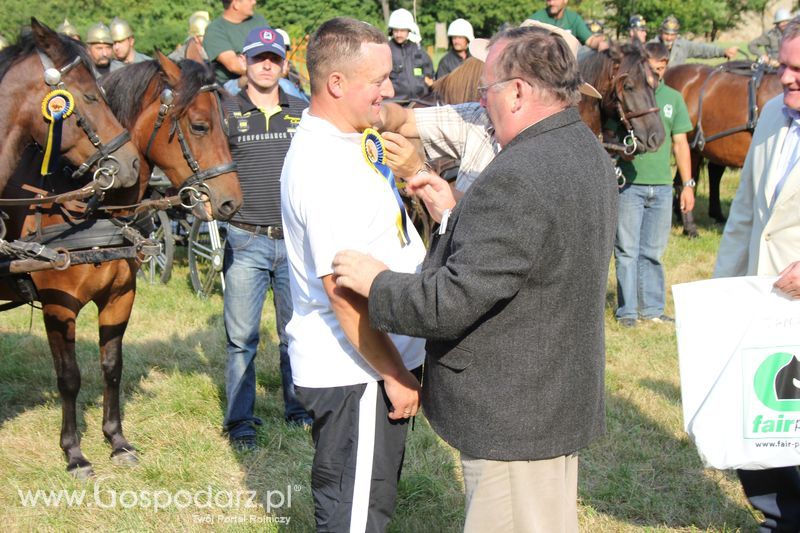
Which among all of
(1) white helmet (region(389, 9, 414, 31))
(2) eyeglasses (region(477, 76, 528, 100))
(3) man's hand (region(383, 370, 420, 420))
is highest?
(2) eyeglasses (region(477, 76, 528, 100))

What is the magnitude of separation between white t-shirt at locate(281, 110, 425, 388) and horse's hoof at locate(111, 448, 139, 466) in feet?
7.75

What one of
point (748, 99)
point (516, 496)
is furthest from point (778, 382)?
point (748, 99)

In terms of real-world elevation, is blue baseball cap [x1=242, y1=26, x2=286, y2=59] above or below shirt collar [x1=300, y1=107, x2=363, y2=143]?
above

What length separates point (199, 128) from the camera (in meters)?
4.60

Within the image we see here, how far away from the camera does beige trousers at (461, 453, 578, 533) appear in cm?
231

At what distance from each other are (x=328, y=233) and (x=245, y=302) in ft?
7.96

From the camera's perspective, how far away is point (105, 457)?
4.77 m

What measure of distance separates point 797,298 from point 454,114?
178 centimetres

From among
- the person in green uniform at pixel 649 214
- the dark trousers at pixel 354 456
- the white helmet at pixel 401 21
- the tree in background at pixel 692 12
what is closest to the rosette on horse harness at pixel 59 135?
the dark trousers at pixel 354 456

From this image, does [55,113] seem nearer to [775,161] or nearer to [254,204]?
[254,204]

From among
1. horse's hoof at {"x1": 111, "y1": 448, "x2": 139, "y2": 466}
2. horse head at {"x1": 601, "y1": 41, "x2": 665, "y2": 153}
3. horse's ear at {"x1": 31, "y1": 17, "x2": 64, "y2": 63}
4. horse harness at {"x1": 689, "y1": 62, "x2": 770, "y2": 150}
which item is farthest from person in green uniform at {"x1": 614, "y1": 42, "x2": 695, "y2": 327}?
horse's ear at {"x1": 31, "y1": 17, "x2": 64, "y2": 63}

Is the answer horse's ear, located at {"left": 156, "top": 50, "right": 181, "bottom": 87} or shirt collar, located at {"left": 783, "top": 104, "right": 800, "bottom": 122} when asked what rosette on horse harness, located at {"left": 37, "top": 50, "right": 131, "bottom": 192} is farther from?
shirt collar, located at {"left": 783, "top": 104, "right": 800, "bottom": 122}

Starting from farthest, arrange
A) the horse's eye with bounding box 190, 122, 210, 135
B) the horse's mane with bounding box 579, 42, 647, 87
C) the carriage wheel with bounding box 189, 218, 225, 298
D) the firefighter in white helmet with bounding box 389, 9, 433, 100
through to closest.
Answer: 1. the firefighter in white helmet with bounding box 389, 9, 433, 100
2. the carriage wheel with bounding box 189, 218, 225, 298
3. the horse's mane with bounding box 579, 42, 647, 87
4. the horse's eye with bounding box 190, 122, 210, 135

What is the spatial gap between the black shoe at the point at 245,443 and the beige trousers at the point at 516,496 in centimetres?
268
